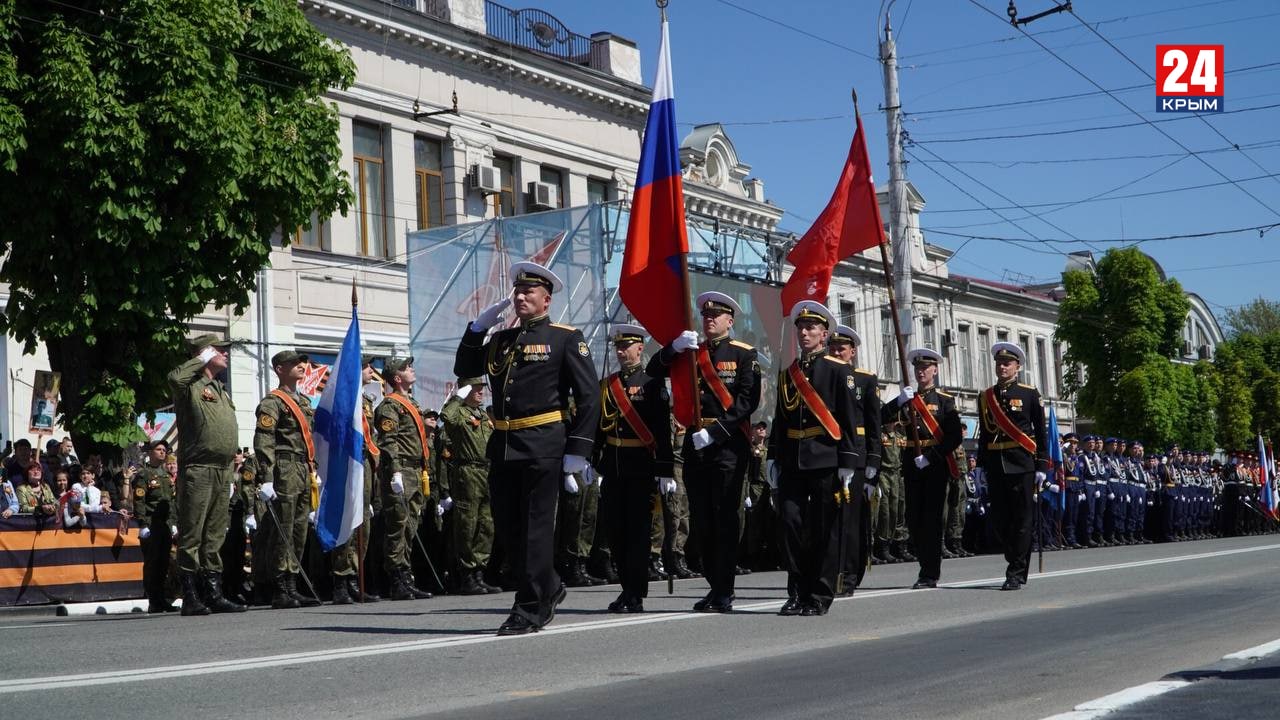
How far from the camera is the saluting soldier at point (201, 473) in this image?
37.1 feet

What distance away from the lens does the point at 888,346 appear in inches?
1962

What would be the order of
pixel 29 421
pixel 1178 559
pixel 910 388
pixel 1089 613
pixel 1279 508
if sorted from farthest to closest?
pixel 1279 508 < pixel 29 421 < pixel 1178 559 < pixel 910 388 < pixel 1089 613

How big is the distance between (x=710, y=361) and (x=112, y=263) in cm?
1056

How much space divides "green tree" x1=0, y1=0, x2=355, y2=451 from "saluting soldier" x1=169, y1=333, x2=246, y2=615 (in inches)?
291

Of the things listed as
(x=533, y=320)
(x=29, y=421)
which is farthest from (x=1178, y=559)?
(x=29, y=421)

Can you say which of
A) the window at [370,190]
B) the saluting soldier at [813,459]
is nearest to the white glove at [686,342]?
the saluting soldier at [813,459]

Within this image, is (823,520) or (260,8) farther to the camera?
(260,8)

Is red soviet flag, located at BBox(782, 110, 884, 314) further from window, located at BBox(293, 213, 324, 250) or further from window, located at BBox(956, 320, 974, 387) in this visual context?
window, located at BBox(956, 320, 974, 387)

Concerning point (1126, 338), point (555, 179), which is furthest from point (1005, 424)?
point (1126, 338)

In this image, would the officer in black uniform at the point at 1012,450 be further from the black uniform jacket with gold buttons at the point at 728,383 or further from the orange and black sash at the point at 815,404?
the black uniform jacket with gold buttons at the point at 728,383

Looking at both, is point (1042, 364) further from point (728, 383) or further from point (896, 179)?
point (728, 383)

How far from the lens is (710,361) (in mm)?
10625

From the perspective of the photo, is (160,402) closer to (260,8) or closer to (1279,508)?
(260,8)

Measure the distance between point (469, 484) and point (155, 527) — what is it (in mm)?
2649
